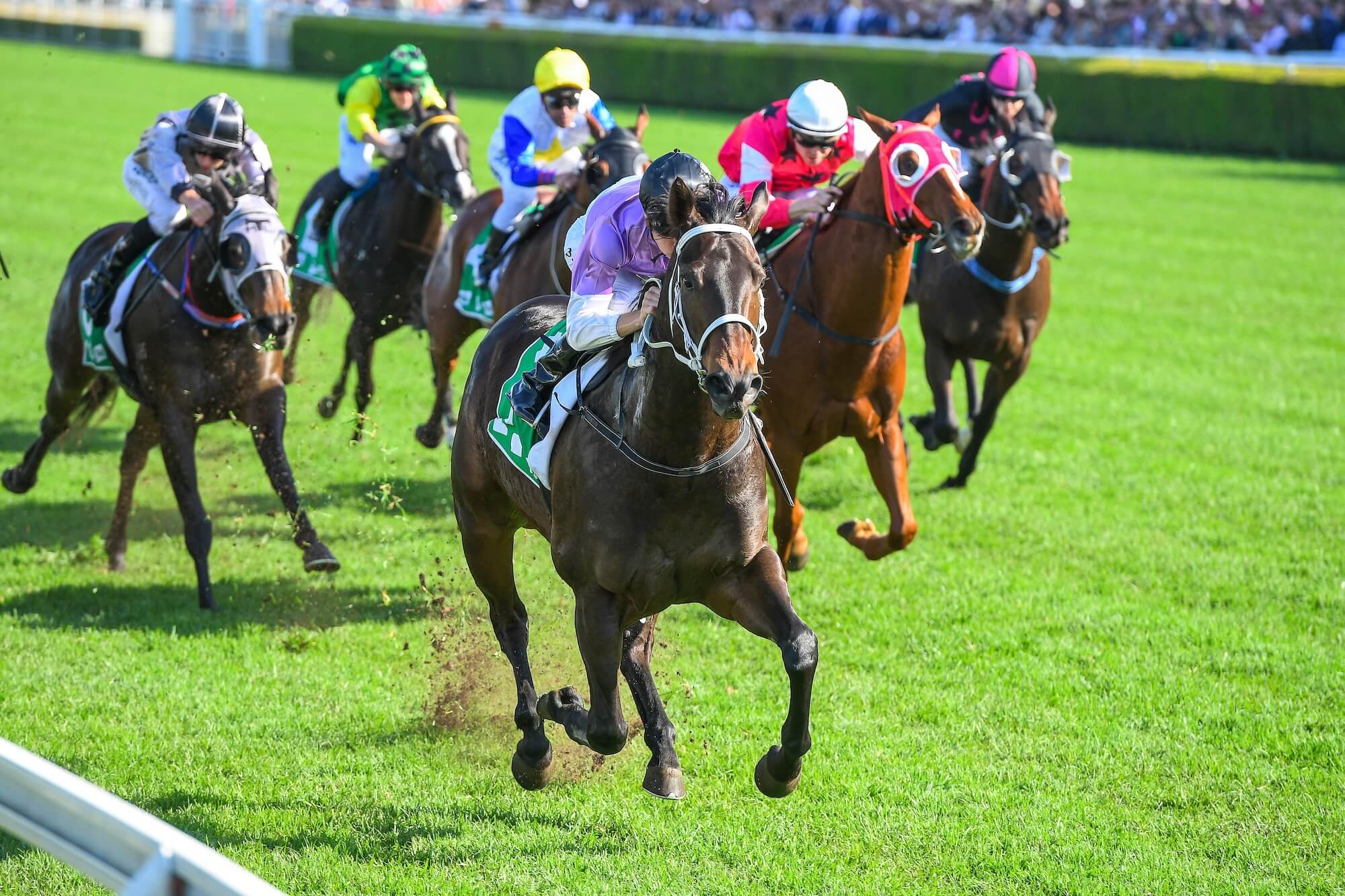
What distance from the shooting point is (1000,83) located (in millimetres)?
8547

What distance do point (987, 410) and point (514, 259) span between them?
2.89 meters

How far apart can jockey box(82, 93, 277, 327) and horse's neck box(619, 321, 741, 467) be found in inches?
140

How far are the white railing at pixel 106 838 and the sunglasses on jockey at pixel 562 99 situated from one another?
535 cm

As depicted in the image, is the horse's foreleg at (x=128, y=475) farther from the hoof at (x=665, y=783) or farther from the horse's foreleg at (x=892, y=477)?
the hoof at (x=665, y=783)

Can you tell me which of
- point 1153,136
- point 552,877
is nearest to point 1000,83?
point 552,877

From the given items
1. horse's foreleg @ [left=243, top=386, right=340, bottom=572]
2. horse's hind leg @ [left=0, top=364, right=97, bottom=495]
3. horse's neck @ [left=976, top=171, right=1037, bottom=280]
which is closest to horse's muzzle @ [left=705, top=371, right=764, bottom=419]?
horse's foreleg @ [left=243, top=386, right=340, bottom=572]

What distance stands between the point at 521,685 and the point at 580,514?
1071mm

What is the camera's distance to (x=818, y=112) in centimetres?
622

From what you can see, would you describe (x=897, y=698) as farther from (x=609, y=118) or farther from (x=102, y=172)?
(x=102, y=172)

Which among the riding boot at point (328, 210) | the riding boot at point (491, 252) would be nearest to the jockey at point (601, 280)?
the riding boot at point (491, 252)

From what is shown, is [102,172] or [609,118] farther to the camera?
[102,172]

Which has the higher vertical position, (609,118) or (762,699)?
(609,118)

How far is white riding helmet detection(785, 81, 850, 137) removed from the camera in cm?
623

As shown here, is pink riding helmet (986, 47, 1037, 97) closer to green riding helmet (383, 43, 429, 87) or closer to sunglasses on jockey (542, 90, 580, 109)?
sunglasses on jockey (542, 90, 580, 109)
